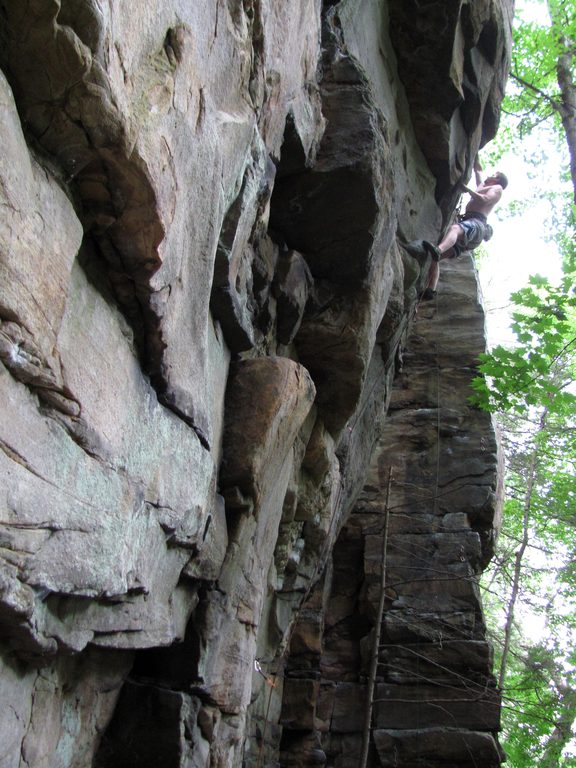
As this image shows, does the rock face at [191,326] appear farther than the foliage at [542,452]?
No

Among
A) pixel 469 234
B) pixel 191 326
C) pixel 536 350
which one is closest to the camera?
pixel 191 326

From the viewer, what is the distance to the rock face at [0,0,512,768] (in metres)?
2.79

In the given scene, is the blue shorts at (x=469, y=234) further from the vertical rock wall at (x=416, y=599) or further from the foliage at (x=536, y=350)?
the foliage at (x=536, y=350)

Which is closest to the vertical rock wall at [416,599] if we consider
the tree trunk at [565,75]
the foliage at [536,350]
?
Answer: the foliage at [536,350]

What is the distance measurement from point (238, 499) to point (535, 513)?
38.6 feet

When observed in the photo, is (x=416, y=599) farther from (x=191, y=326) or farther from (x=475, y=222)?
(x=191, y=326)

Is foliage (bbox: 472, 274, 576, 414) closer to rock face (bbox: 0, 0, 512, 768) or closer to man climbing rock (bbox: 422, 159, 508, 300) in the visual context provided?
rock face (bbox: 0, 0, 512, 768)

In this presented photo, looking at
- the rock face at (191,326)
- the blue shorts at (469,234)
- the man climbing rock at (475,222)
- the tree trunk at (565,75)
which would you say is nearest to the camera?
the rock face at (191,326)

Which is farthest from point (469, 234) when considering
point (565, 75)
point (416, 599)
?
point (416, 599)

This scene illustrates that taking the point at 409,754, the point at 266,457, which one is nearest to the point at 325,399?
the point at 266,457

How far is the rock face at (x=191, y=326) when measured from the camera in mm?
2793

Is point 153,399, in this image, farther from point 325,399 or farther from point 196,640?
point 325,399

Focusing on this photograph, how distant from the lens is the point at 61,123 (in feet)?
9.33

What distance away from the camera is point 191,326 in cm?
400
